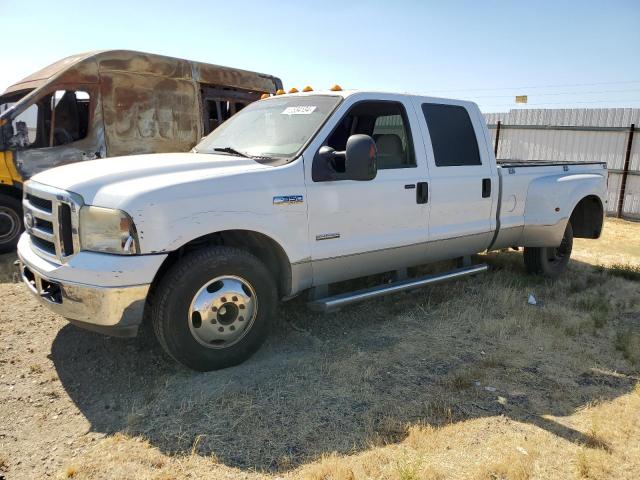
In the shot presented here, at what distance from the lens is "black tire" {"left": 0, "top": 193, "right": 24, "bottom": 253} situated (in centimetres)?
670

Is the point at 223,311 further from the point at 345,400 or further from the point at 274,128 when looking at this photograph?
the point at 274,128

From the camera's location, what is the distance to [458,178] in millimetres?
4730

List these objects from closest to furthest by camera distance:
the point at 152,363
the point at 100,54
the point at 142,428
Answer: the point at 142,428 → the point at 152,363 → the point at 100,54

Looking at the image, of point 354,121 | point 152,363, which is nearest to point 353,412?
point 152,363

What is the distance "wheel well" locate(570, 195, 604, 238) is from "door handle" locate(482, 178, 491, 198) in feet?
6.42

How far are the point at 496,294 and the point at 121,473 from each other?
4058mm

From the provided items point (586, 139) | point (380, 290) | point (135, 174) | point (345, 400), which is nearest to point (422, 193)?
point (380, 290)

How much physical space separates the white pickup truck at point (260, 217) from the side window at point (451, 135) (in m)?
0.01

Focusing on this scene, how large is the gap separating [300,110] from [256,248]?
48.8 inches

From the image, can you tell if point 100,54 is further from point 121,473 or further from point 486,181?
point 121,473

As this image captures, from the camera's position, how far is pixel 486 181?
4.99 m

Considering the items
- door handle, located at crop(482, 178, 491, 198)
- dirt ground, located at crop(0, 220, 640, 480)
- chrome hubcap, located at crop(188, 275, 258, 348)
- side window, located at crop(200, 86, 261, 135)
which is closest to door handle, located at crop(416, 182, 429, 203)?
door handle, located at crop(482, 178, 491, 198)

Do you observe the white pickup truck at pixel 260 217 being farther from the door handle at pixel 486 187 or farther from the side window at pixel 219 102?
the side window at pixel 219 102

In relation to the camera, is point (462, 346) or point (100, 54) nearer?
point (462, 346)
